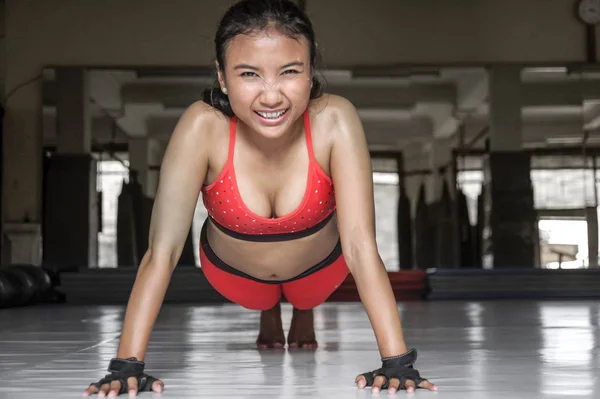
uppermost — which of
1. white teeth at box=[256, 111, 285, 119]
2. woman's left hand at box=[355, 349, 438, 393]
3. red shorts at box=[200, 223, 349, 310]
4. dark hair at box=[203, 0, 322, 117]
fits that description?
dark hair at box=[203, 0, 322, 117]

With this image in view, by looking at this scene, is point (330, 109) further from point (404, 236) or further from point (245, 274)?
point (404, 236)

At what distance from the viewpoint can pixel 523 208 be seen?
9070mm

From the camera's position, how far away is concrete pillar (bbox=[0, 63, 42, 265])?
29.6ft

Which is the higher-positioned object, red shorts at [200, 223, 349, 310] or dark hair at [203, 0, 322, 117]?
dark hair at [203, 0, 322, 117]

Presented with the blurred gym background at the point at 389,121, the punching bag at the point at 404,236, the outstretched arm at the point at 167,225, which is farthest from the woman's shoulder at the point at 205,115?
the punching bag at the point at 404,236

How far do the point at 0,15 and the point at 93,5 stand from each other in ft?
3.37

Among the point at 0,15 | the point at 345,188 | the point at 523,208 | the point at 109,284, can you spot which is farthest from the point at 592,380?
the point at 0,15

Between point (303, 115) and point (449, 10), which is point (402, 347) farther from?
point (449, 10)

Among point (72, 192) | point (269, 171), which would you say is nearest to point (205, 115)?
point (269, 171)

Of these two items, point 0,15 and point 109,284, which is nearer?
point 109,284

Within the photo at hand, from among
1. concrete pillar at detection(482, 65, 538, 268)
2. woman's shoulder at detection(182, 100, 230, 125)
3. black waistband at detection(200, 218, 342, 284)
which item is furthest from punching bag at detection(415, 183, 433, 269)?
woman's shoulder at detection(182, 100, 230, 125)

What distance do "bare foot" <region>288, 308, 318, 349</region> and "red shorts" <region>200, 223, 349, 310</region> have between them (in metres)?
0.16

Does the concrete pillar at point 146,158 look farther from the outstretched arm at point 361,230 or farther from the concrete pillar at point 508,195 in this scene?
the outstretched arm at point 361,230

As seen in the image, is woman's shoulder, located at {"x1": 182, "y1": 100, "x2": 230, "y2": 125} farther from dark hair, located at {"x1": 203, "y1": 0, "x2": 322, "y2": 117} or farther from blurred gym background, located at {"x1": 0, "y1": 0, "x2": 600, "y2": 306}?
blurred gym background, located at {"x1": 0, "y1": 0, "x2": 600, "y2": 306}
